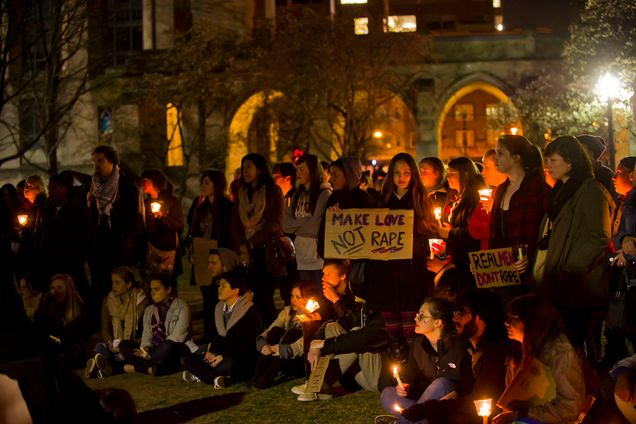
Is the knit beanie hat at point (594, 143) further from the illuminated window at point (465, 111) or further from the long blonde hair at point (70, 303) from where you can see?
the illuminated window at point (465, 111)

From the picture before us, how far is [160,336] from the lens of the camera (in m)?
9.34

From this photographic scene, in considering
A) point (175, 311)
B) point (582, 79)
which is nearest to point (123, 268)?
point (175, 311)

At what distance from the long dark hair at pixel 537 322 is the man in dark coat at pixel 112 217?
225 inches

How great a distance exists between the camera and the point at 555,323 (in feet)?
19.1

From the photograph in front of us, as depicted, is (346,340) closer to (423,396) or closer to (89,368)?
(423,396)

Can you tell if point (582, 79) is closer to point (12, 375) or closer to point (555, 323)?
point (555, 323)

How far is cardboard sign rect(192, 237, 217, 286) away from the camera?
10000mm

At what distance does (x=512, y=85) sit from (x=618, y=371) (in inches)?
1500

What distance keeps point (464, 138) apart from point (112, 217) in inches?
2832

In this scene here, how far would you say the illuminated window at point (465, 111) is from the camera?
79812mm

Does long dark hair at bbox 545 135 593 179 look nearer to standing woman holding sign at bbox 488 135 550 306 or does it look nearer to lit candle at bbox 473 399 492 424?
standing woman holding sign at bbox 488 135 550 306

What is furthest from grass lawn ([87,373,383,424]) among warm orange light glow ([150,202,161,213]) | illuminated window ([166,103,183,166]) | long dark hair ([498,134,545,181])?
illuminated window ([166,103,183,166])

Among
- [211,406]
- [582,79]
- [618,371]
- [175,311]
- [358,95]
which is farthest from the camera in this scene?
[358,95]

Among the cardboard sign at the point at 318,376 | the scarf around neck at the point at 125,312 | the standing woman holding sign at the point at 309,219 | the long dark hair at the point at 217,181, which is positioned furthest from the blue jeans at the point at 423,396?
the long dark hair at the point at 217,181
